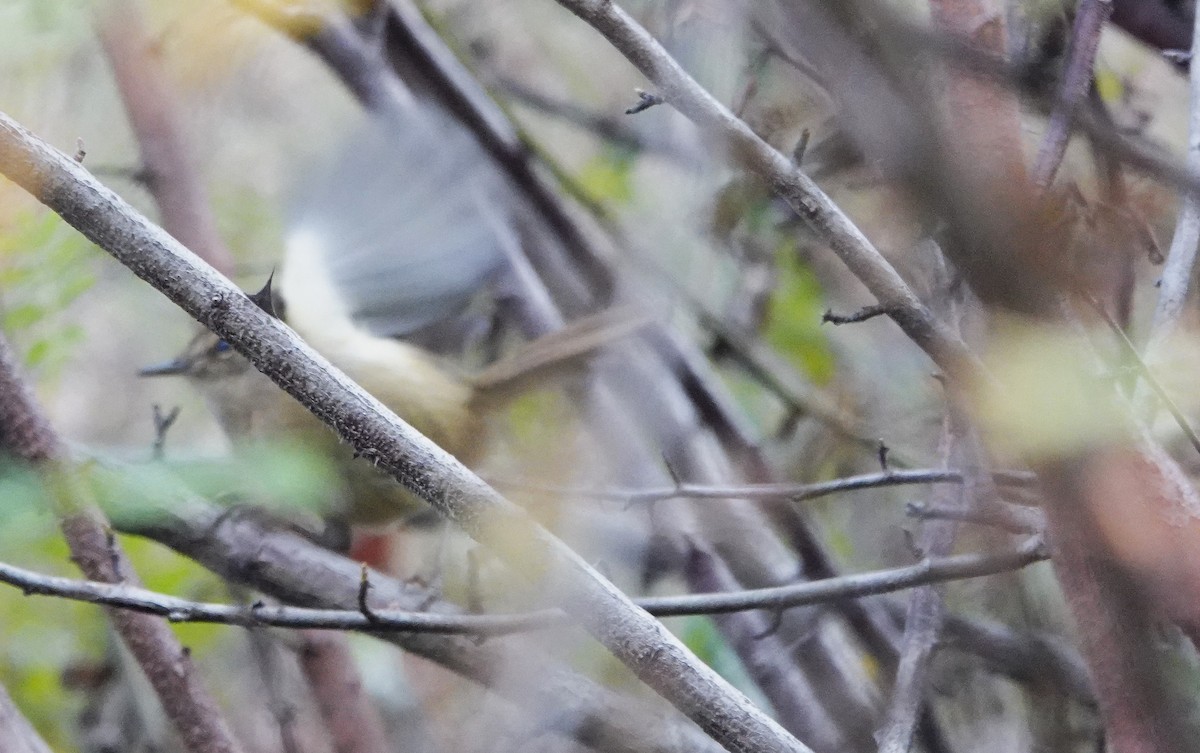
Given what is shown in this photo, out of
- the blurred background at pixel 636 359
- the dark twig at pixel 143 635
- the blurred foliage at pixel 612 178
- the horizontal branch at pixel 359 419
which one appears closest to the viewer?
the horizontal branch at pixel 359 419

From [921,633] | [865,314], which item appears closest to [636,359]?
[921,633]

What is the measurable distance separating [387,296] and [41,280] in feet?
3.15

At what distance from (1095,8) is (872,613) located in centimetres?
91

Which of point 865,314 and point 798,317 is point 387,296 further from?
point 865,314

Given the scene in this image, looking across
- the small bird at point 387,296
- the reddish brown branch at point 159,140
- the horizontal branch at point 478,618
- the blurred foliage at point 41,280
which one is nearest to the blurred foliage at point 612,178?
the small bird at point 387,296

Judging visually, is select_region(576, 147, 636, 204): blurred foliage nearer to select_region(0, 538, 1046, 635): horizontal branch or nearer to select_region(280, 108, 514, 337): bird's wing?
select_region(280, 108, 514, 337): bird's wing

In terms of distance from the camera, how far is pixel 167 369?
2.59 metres

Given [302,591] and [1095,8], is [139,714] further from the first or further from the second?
[1095,8]

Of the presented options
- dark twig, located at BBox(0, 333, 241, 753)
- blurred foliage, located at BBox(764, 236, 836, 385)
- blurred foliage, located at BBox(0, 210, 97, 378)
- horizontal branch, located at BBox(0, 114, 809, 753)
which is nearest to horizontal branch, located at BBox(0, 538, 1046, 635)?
horizontal branch, located at BBox(0, 114, 809, 753)

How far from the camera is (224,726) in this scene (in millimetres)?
1529

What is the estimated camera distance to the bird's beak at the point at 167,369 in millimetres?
2537

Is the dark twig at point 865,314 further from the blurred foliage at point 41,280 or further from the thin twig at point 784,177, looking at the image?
the blurred foliage at point 41,280

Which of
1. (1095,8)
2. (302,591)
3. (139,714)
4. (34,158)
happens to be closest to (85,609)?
(139,714)

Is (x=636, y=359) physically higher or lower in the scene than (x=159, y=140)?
lower
